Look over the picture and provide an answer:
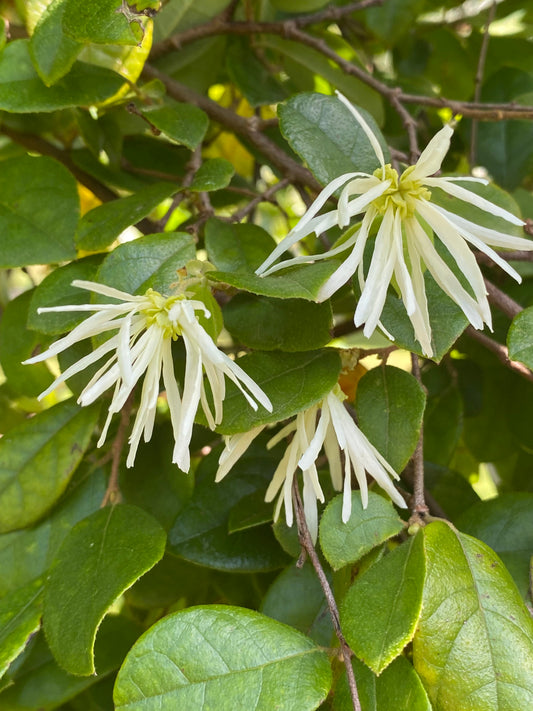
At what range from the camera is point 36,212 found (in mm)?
571

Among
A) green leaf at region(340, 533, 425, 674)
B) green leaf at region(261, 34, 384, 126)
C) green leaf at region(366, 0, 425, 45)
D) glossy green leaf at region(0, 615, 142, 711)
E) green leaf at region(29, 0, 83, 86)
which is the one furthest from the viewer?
green leaf at region(366, 0, 425, 45)

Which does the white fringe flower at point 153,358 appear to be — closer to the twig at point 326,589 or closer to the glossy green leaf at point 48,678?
the twig at point 326,589

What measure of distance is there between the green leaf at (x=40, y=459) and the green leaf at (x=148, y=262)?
16 cm

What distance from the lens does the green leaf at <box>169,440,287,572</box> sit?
1.85ft

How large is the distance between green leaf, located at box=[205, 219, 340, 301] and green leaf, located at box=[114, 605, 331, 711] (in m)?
0.19

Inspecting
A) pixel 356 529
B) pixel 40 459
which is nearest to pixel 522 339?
pixel 356 529

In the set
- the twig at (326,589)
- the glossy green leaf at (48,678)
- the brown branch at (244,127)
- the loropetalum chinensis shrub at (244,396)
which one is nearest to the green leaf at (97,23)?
the loropetalum chinensis shrub at (244,396)

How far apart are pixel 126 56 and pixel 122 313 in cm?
23

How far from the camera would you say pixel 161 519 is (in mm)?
620

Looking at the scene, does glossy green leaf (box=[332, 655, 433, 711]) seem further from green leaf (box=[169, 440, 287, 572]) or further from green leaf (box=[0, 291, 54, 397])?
green leaf (box=[0, 291, 54, 397])

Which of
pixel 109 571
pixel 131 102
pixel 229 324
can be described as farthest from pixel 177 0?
pixel 109 571

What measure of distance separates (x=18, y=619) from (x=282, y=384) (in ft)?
0.83

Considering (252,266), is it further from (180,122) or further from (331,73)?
(331,73)

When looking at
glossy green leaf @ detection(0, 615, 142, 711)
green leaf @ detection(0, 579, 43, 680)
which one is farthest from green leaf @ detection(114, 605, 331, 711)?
glossy green leaf @ detection(0, 615, 142, 711)
